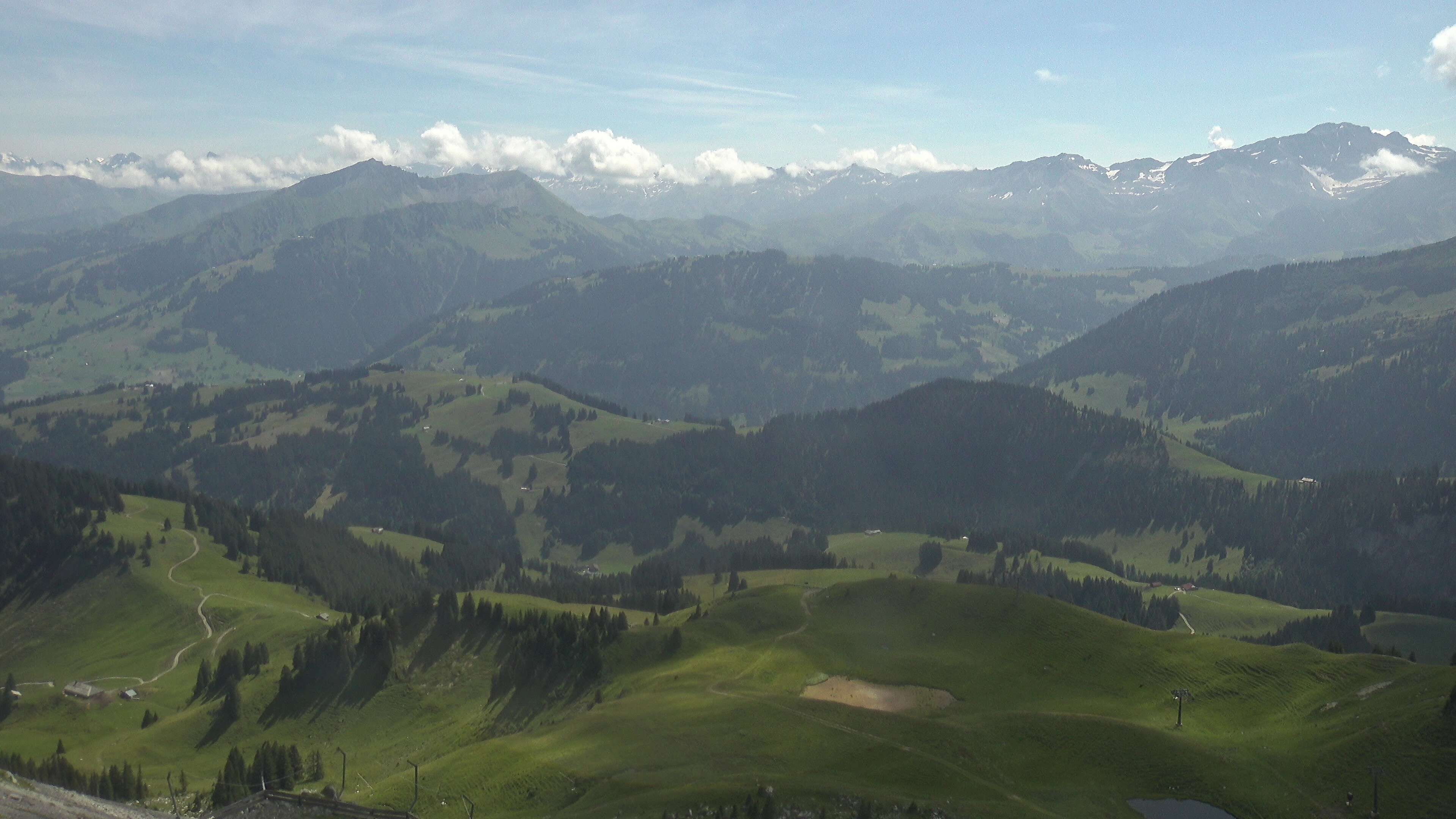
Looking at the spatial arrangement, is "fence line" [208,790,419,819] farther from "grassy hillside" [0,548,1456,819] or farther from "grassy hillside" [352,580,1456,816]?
"grassy hillside" [352,580,1456,816]

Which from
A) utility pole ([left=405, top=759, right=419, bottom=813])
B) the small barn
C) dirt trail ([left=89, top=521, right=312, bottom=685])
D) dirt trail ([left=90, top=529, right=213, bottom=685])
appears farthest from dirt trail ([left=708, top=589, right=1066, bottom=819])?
the small barn

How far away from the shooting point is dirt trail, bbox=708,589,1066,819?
8475 cm

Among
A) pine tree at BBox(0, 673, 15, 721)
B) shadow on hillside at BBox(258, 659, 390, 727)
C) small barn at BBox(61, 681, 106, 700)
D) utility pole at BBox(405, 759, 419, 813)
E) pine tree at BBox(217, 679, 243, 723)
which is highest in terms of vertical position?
utility pole at BBox(405, 759, 419, 813)

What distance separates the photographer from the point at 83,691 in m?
159

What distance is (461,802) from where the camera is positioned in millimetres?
92875

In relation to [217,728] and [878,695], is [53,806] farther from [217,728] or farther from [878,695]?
[878,695]

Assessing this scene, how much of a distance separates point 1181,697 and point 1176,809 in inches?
931

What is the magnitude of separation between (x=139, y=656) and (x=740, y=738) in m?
130

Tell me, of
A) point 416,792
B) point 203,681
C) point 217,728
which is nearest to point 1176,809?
point 416,792

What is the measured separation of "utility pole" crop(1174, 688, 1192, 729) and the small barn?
152 metres

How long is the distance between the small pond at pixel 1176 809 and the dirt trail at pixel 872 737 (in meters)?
8.44

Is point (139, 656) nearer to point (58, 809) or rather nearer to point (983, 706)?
point (58, 809)

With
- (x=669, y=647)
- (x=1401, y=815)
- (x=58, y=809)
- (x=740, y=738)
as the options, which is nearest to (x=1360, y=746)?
(x=1401, y=815)

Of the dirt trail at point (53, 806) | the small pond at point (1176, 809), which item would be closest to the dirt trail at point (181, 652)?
the dirt trail at point (53, 806)
